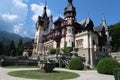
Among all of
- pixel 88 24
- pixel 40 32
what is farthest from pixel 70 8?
pixel 40 32

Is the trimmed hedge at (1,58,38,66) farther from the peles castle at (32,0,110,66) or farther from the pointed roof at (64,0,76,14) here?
the pointed roof at (64,0,76,14)

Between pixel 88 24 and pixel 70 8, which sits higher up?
pixel 70 8

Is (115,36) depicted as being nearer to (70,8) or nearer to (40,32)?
(70,8)

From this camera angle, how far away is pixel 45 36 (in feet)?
276

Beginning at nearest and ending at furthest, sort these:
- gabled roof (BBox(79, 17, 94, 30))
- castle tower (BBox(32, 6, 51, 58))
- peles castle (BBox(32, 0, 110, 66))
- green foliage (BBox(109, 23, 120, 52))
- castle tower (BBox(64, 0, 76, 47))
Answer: peles castle (BBox(32, 0, 110, 66)) → castle tower (BBox(64, 0, 76, 47)) → gabled roof (BBox(79, 17, 94, 30)) → green foliage (BBox(109, 23, 120, 52)) → castle tower (BBox(32, 6, 51, 58))

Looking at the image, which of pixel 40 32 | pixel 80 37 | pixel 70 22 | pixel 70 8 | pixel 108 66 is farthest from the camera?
pixel 40 32

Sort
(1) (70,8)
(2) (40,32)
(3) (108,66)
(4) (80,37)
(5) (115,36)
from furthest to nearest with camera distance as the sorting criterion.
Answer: (2) (40,32)
(5) (115,36)
(1) (70,8)
(4) (80,37)
(3) (108,66)

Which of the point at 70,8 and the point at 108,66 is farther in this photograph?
the point at 70,8

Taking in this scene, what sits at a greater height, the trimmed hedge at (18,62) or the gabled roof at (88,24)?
the gabled roof at (88,24)

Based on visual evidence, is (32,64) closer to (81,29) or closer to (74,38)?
(74,38)

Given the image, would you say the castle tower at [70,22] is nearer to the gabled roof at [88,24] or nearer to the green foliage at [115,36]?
the gabled roof at [88,24]

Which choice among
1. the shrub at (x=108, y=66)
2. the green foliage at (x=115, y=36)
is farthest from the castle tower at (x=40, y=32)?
the shrub at (x=108, y=66)

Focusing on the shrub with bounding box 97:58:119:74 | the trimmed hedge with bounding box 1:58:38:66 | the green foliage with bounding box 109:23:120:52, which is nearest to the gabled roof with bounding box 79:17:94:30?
the green foliage with bounding box 109:23:120:52

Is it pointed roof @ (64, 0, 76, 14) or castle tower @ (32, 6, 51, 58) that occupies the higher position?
pointed roof @ (64, 0, 76, 14)
